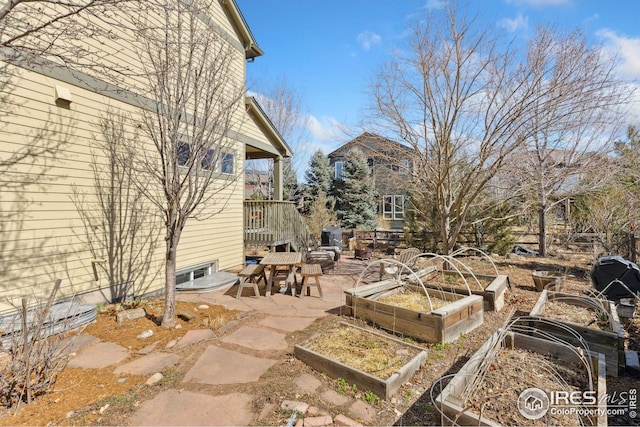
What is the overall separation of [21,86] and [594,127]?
13891 mm

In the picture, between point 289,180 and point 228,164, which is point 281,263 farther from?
point 289,180

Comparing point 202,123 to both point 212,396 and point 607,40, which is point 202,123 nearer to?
point 212,396

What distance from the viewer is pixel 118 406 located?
2719mm

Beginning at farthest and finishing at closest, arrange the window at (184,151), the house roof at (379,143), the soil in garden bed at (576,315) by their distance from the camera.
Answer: the house roof at (379,143)
the window at (184,151)
the soil in garden bed at (576,315)

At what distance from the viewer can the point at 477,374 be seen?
9.04 ft

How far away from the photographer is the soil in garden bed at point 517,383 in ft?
8.07

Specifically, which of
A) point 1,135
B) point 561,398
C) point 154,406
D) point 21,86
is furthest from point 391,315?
point 21,86

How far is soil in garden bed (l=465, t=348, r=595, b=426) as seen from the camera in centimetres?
246

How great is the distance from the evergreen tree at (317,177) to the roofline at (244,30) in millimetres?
14113

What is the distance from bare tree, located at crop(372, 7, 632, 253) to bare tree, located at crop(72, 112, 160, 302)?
17.6 ft

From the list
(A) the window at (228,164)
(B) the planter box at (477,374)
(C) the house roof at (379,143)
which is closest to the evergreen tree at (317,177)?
(A) the window at (228,164)

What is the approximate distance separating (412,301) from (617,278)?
159 inches

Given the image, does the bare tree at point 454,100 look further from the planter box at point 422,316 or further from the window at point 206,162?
the window at point 206,162

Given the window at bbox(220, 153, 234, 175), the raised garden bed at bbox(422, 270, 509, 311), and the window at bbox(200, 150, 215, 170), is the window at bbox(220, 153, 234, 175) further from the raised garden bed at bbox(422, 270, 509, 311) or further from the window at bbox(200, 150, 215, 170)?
the raised garden bed at bbox(422, 270, 509, 311)
